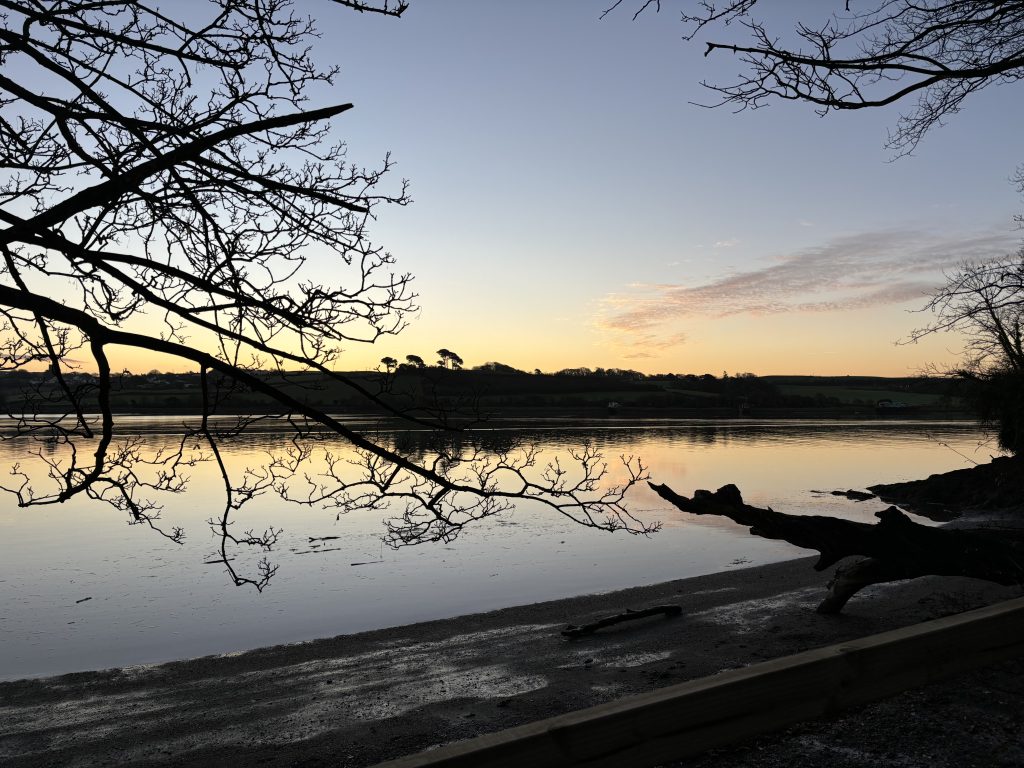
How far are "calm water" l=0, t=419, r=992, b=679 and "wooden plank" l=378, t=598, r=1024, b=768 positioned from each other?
8740 mm

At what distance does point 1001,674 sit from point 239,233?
16.0 ft

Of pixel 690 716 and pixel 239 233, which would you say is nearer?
pixel 690 716

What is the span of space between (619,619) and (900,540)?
12.4 ft

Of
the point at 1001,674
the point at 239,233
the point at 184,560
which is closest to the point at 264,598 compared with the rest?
the point at 184,560

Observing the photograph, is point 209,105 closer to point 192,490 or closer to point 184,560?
point 184,560

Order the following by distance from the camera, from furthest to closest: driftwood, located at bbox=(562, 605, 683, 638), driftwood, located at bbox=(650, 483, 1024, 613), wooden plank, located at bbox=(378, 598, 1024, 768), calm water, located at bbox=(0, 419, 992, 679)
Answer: calm water, located at bbox=(0, 419, 992, 679) < driftwood, located at bbox=(562, 605, 683, 638) < driftwood, located at bbox=(650, 483, 1024, 613) < wooden plank, located at bbox=(378, 598, 1024, 768)

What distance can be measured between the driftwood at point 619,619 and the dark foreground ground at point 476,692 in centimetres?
13

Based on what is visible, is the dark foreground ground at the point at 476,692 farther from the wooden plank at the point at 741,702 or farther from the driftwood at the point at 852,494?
the driftwood at the point at 852,494

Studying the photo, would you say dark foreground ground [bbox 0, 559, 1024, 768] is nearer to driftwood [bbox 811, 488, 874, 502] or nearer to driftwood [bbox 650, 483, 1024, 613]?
driftwood [bbox 650, 483, 1024, 613]

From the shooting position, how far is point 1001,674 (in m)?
4.09

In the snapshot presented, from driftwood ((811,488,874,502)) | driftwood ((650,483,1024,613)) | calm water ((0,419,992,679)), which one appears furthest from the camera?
driftwood ((811,488,874,502))

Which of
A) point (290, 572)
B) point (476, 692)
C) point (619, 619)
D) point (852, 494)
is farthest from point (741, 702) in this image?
point (852, 494)

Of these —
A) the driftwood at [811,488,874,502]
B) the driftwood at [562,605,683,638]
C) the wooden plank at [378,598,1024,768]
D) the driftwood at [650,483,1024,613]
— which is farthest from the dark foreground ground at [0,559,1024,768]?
the driftwood at [811,488,874,502]

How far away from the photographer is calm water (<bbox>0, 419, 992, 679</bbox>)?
10664 mm
